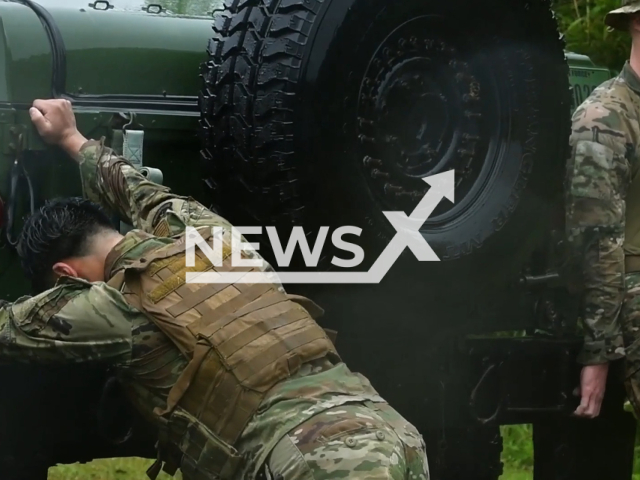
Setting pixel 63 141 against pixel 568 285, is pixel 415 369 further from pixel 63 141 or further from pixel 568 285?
pixel 63 141

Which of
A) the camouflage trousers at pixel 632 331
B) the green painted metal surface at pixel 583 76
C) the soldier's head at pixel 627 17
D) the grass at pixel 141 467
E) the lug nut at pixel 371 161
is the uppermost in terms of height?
the soldier's head at pixel 627 17

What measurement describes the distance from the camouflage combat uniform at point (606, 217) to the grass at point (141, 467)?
1886mm

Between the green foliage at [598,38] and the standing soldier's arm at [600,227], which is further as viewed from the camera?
the green foliage at [598,38]

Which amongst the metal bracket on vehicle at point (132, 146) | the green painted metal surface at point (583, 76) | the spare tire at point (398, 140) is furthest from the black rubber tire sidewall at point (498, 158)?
the green painted metal surface at point (583, 76)

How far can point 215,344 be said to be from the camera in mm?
2770

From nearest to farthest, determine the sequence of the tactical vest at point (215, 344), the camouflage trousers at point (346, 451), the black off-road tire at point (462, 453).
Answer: the camouflage trousers at point (346, 451), the tactical vest at point (215, 344), the black off-road tire at point (462, 453)

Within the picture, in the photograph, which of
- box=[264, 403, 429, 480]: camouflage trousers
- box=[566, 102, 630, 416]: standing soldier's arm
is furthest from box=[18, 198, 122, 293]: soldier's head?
box=[566, 102, 630, 416]: standing soldier's arm

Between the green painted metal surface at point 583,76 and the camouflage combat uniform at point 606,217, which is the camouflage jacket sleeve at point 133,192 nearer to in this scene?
the camouflage combat uniform at point 606,217

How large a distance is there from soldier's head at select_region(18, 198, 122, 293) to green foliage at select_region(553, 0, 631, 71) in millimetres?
4197

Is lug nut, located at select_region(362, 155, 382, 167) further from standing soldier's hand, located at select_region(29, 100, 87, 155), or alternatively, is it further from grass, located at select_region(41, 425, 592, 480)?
grass, located at select_region(41, 425, 592, 480)

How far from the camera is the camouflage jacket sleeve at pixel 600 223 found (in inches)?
137

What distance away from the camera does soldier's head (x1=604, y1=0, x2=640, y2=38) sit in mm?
3564

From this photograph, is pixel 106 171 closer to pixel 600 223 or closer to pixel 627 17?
pixel 600 223

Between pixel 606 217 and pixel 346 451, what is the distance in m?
1.22
